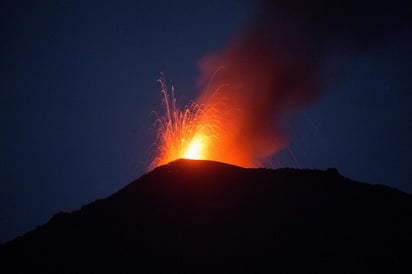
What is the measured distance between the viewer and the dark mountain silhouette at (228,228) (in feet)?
73.0

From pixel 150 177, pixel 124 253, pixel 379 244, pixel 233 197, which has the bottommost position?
pixel 379 244

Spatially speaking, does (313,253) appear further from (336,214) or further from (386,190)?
(386,190)

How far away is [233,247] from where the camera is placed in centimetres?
2325

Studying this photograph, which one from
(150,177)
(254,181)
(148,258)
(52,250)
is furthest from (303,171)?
(52,250)

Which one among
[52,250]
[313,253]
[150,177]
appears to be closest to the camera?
[313,253]

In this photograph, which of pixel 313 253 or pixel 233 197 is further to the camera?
pixel 233 197

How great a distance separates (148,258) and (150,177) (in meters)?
10.3

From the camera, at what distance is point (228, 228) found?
25.2 m

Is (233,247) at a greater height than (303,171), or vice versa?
(303,171)

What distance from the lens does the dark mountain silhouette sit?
22.2 metres

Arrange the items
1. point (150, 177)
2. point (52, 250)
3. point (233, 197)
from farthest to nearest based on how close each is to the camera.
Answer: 1. point (150, 177)
2. point (233, 197)
3. point (52, 250)

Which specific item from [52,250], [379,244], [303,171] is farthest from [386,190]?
[52,250]

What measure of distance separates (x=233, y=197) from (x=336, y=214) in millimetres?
6677

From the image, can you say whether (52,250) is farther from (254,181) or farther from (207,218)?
(254,181)
